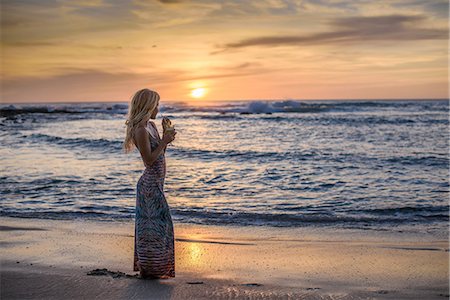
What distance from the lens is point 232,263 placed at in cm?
565

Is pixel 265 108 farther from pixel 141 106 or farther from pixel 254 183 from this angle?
pixel 141 106

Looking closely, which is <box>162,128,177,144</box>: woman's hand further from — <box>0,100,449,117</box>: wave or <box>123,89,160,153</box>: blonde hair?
<box>0,100,449,117</box>: wave

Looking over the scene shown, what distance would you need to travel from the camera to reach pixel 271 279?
16.7 ft

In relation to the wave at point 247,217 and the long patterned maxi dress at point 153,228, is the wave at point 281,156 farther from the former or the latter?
the long patterned maxi dress at point 153,228

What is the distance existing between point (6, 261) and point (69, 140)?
16.9m

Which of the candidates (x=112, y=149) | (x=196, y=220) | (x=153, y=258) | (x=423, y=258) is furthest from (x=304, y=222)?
(x=112, y=149)

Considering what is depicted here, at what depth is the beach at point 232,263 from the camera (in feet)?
15.2

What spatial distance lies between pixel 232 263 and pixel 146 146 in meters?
1.77

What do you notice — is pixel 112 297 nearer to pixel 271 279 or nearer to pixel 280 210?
pixel 271 279

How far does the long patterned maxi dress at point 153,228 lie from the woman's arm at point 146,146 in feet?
0.69

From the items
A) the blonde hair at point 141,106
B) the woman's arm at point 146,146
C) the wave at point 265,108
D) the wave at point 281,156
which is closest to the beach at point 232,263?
the woman's arm at point 146,146

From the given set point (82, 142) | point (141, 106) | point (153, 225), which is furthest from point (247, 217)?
point (82, 142)

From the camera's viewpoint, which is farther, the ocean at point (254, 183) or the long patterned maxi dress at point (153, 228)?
the ocean at point (254, 183)

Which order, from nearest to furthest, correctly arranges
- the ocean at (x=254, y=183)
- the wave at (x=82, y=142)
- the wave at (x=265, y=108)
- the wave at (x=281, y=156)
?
the ocean at (x=254, y=183) → the wave at (x=281, y=156) → the wave at (x=82, y=142) → the wave at (x=265, y=108)
